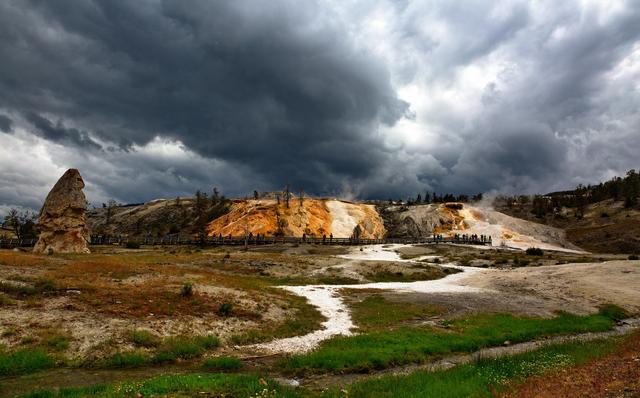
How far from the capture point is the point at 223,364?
18125mm

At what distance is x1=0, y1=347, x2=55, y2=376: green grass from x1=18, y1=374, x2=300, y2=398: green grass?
4.01m

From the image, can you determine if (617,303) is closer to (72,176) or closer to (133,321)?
(133,321)

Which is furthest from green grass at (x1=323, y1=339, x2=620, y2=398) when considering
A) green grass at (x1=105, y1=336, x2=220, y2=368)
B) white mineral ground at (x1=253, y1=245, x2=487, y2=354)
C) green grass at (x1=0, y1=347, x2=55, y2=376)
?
green grass at (x1=0, y1=347, x2=55, y2=376)

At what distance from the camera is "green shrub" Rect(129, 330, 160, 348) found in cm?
1991

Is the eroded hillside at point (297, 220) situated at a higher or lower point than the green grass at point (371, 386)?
higher

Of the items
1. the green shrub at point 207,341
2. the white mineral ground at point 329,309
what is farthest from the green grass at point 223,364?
the white mineral ground at point 329,309

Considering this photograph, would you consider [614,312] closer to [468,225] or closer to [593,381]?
[593,381]

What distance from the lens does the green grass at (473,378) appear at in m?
13.4

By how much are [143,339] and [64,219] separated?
51.8 m

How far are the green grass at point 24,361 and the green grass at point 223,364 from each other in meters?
6.45

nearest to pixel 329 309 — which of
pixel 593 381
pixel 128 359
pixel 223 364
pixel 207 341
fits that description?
pixel 207 341

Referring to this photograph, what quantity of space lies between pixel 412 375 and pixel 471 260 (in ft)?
227

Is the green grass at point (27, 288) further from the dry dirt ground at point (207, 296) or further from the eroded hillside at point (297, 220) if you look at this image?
the eroded hillside at point (297, 220)

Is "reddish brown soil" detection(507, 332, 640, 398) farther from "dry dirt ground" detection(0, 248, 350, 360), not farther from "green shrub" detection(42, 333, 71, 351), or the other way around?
"green shrub" detection(42, 333, 71, 351)
